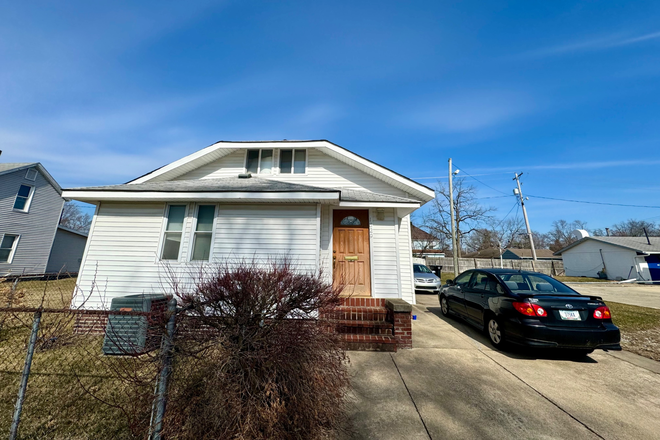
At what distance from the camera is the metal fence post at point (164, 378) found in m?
2.13

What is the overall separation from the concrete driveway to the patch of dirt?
39cm

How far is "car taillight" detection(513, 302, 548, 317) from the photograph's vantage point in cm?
431

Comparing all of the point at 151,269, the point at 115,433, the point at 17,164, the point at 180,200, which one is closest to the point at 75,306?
the point at 151,269

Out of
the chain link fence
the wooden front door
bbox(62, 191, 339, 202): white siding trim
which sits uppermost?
bbox(62, 191, 339, 202): white siding trim

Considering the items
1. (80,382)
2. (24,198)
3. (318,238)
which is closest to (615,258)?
(318,238)

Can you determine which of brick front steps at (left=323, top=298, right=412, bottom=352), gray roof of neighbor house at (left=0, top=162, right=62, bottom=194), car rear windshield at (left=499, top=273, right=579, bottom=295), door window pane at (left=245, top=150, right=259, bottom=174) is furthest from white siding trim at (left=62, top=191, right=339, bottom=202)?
gray roof of neighbor house at (left=0, top=162, right=62, bottom=194)

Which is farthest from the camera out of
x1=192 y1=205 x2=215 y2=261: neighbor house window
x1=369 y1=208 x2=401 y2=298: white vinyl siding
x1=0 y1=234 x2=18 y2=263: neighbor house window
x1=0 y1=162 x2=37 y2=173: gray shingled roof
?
x1=0 y1=162 x2=37 y2=173: gray shingled roof

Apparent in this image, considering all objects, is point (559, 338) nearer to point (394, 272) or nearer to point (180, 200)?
point (394, 272)

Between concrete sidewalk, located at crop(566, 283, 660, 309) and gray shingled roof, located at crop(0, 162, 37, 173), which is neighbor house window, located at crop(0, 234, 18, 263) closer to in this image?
gray shingled roof, located at crop(0, 162, 37, 173)

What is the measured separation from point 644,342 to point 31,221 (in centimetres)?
2887

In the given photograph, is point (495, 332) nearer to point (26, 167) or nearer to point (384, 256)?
point (384, 256)

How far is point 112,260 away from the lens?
243 inches

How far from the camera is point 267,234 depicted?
6195 millimetres

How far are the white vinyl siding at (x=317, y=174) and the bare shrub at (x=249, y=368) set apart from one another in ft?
20.7
